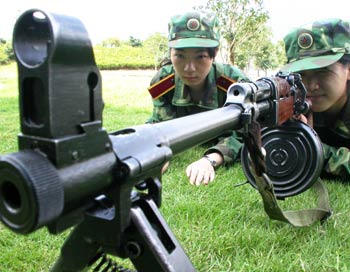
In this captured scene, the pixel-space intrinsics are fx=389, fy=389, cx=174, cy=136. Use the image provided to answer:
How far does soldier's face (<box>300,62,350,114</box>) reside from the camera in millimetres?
2543

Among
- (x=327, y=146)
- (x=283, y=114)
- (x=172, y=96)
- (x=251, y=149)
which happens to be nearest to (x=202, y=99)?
(x=172, y=96)

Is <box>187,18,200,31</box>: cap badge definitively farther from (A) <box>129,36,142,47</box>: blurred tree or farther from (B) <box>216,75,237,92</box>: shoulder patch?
(A) <box>129,36,142,47</box>: blurred tree

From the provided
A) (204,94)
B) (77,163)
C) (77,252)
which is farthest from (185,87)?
(77,163)

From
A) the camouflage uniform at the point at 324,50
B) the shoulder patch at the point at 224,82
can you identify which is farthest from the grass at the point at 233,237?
the shoulder patch at the point at 224,82

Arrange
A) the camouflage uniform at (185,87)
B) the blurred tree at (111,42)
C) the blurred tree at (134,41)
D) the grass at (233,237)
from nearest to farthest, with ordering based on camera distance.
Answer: the grass at (233,237) → the camouflage uniform at (185,87) → the blurred tree at (111,42) → the blurred tree at (134,41)

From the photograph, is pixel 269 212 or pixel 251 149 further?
pixel 269 212

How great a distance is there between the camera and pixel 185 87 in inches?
139

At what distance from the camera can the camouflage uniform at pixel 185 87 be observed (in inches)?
119

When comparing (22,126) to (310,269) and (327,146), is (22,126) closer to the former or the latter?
(310,269)

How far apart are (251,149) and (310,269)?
0.54 metres

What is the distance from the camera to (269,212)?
5.79 ft

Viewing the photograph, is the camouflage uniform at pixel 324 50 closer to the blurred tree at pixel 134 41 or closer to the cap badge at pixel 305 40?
the cap badge at pixel 305 40

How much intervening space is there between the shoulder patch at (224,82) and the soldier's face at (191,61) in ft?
1.34

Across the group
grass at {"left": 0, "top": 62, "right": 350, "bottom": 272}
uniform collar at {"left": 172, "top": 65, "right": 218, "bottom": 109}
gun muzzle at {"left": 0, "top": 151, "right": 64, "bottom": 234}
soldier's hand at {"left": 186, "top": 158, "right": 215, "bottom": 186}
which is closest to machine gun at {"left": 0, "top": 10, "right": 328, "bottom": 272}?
gun muzzle at {"left": 0, "top": 151, "right": 64, "bottom": 234}
